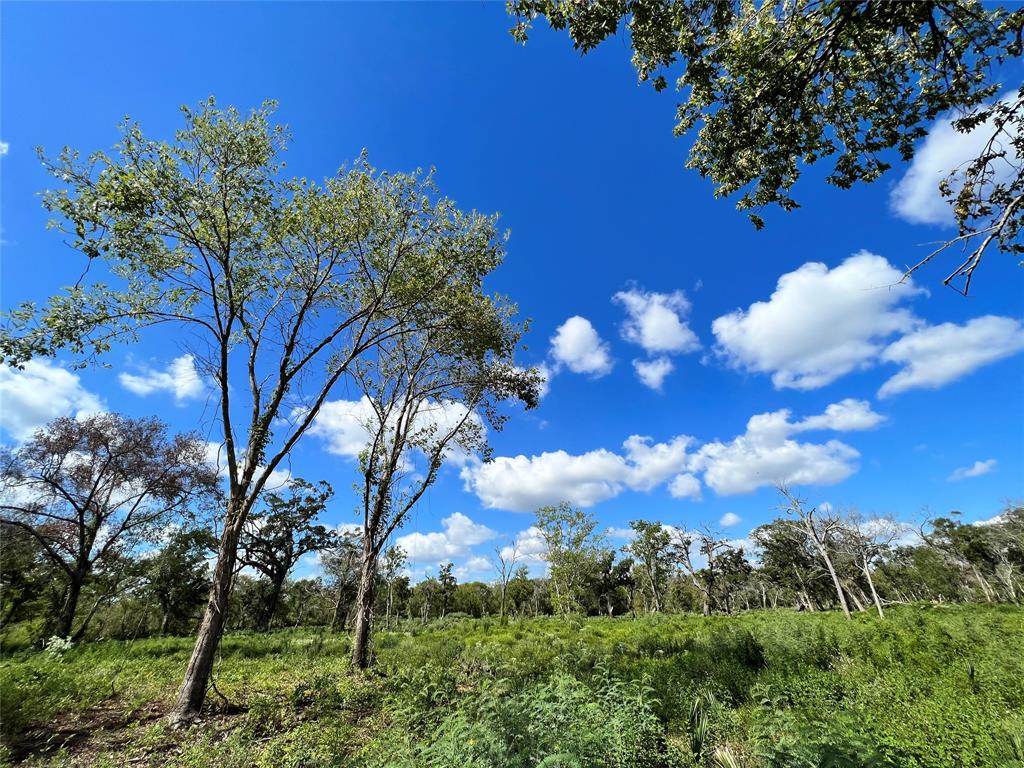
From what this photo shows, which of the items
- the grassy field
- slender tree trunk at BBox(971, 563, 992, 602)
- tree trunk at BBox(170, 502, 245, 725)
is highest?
slender tree trunk at BBox(971, 563, 992, 602)

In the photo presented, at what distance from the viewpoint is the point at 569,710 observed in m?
5.56

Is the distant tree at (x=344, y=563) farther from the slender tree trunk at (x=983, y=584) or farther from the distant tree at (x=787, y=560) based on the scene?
the slender tree trunk at (x=983, y=584)

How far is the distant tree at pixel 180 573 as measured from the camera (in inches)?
1101

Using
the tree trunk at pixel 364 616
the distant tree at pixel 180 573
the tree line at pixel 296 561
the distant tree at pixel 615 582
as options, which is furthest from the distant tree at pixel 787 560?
the distant tree at pixel 180 573

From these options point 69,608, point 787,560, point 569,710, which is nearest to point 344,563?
point 69,608

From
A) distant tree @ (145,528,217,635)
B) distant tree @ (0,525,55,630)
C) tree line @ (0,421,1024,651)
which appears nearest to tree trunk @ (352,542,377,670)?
tree line @ (0,421,1024,651)

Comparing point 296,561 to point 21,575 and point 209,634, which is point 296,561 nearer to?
point 21,575

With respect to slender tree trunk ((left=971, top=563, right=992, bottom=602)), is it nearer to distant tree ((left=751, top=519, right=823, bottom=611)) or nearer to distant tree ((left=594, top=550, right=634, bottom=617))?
distant tree ((left=751, top=519, right=823, bottom=611))

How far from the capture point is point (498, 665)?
1138 centimetres

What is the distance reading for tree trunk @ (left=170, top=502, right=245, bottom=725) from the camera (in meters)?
6.95

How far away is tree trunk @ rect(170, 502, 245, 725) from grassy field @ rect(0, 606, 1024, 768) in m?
0.37

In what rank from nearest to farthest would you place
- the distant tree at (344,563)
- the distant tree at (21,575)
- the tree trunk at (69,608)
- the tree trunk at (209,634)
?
the tree trunk at (209,634) → the tree trunk at (69,608) → the distant tree at (21,575) → the distant tree at (344,563)

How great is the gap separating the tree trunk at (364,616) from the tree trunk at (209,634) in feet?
14.3

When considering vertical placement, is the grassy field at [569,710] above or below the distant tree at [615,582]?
below
